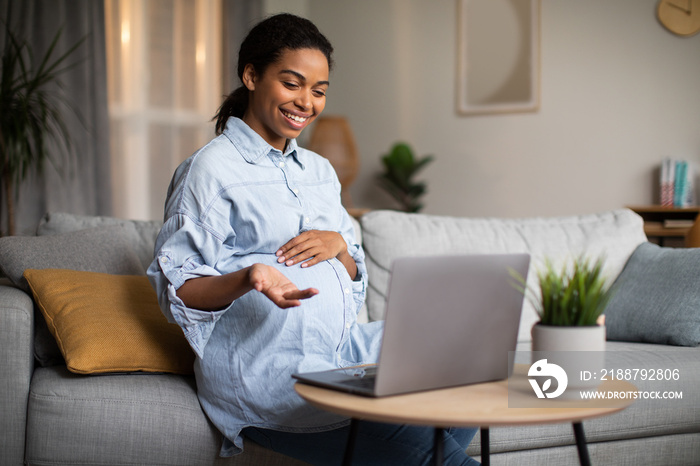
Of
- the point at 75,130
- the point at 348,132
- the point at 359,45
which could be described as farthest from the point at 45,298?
the point at 359,45

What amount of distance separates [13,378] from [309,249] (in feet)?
2.39

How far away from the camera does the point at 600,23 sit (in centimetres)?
452

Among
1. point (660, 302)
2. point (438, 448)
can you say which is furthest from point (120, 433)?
point (660, 302)

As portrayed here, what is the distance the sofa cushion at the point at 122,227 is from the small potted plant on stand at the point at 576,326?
1441 millimetres

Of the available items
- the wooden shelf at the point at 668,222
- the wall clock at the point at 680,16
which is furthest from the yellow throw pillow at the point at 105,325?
the wall clock at the point at 680,16

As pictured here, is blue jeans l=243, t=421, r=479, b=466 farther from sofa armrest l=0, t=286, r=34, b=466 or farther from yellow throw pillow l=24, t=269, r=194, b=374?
sofa armrest l=0, t=286, r=34, b=466

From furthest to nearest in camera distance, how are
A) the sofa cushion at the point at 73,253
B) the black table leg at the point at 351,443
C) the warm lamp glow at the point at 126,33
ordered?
1. the warm lamp glow at the point at 126,33
2. the sofa cushion at the point at 73,253
3. the black table leg at the point at 351,443

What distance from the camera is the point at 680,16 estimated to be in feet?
14.0

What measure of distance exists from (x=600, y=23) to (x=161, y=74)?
9.54 ft

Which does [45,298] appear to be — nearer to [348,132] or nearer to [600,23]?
[348,132]

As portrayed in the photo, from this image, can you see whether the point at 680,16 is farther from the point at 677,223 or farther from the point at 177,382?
the point at 177,382

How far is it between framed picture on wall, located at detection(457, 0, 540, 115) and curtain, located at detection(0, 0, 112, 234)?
246 centimetres

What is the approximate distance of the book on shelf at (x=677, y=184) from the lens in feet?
13.4

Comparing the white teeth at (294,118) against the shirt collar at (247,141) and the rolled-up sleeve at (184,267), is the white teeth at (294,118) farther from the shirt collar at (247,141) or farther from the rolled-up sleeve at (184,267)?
the rolled-up sleeve at (184,267)
